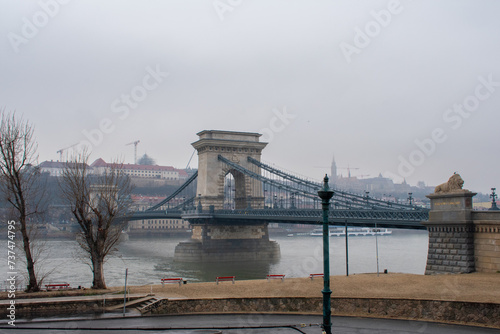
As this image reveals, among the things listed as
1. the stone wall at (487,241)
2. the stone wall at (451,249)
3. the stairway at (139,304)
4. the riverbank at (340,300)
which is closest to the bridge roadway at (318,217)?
the stone wall at (451,249)

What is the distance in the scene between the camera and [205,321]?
18.4 metres

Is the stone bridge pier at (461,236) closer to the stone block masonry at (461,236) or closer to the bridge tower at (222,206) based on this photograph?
the stone block masonry at (461,236)

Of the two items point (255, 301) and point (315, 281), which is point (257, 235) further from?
point (255, 301)

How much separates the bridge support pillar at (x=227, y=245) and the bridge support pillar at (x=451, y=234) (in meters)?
33.7

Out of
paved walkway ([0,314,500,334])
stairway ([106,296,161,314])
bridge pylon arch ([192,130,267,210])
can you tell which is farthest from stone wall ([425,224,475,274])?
bridge pylon arch ([192,130,267,210])

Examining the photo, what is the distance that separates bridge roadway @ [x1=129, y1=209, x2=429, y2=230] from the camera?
34.8 meters

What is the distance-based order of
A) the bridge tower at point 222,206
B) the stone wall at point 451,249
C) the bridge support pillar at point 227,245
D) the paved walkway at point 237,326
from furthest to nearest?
the bridge tower at point 222,206, the bridge support pillar at point 227,245, the stone wall at point 451,249, the paved walkway at point 237,326

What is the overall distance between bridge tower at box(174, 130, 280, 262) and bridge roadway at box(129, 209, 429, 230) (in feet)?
2.23

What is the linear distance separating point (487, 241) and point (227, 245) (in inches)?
1523

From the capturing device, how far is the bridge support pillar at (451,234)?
2630 centimetres

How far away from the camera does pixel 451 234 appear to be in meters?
27.2

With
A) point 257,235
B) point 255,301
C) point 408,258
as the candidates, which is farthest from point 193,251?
point 255,301

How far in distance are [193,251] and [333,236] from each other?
61979mm

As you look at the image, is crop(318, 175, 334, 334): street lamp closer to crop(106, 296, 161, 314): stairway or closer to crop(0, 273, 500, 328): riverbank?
crop(0, 273, 500, 328): riverbank
